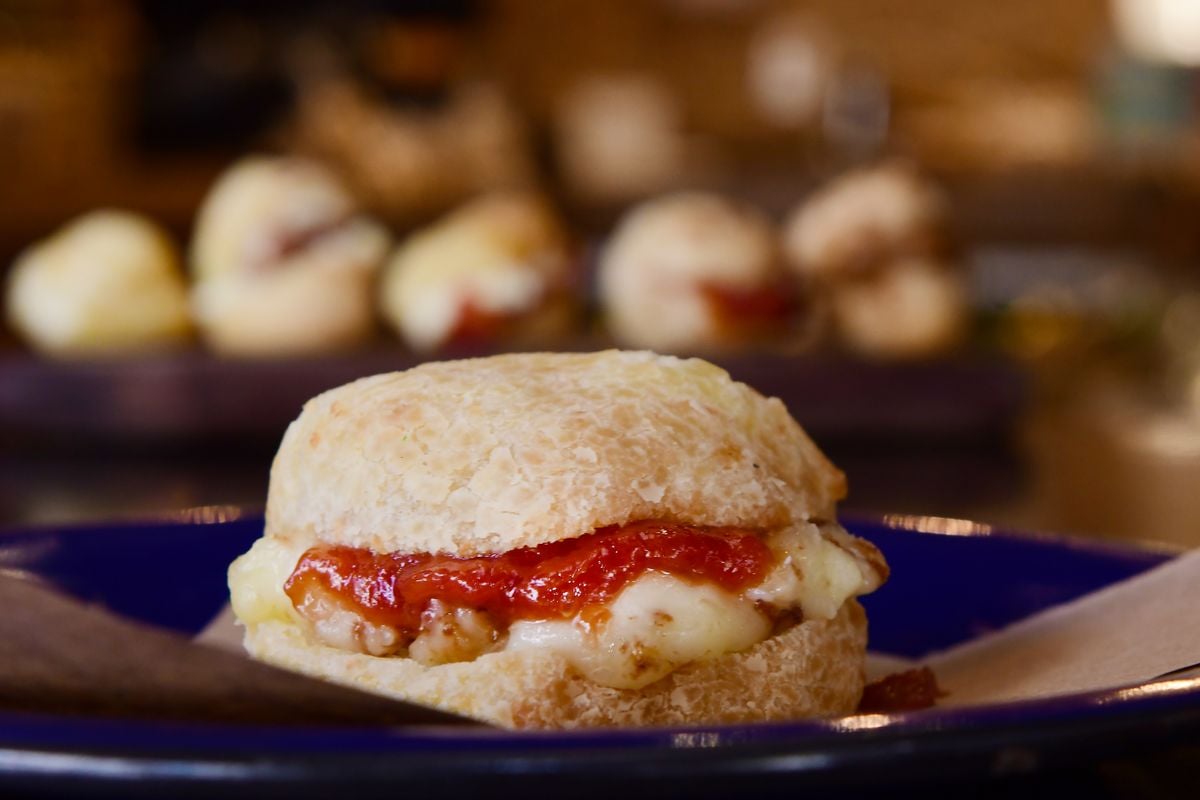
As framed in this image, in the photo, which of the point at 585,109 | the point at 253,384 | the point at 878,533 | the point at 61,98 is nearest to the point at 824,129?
the point at 585,109

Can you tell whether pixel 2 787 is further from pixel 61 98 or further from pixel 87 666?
pixel 61 98

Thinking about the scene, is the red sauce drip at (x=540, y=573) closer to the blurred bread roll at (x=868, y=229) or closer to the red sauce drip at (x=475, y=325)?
the red sauce drip at (x=475, y=325)

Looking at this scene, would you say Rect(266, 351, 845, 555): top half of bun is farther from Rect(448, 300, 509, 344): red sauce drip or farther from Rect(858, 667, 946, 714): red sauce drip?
Rect(448, 300, 509, 344): red sauce drip

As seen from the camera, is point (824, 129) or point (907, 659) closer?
point (907, 659)

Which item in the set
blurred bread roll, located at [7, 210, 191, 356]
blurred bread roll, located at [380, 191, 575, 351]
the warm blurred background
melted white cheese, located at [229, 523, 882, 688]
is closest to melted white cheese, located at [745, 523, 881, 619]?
melted white cheese, located at [229, 523, 882, 688]

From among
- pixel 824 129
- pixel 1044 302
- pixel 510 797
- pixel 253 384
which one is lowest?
pixel 510 797

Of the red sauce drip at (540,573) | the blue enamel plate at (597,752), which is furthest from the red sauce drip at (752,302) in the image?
the blue enamel plate at (597,752)
